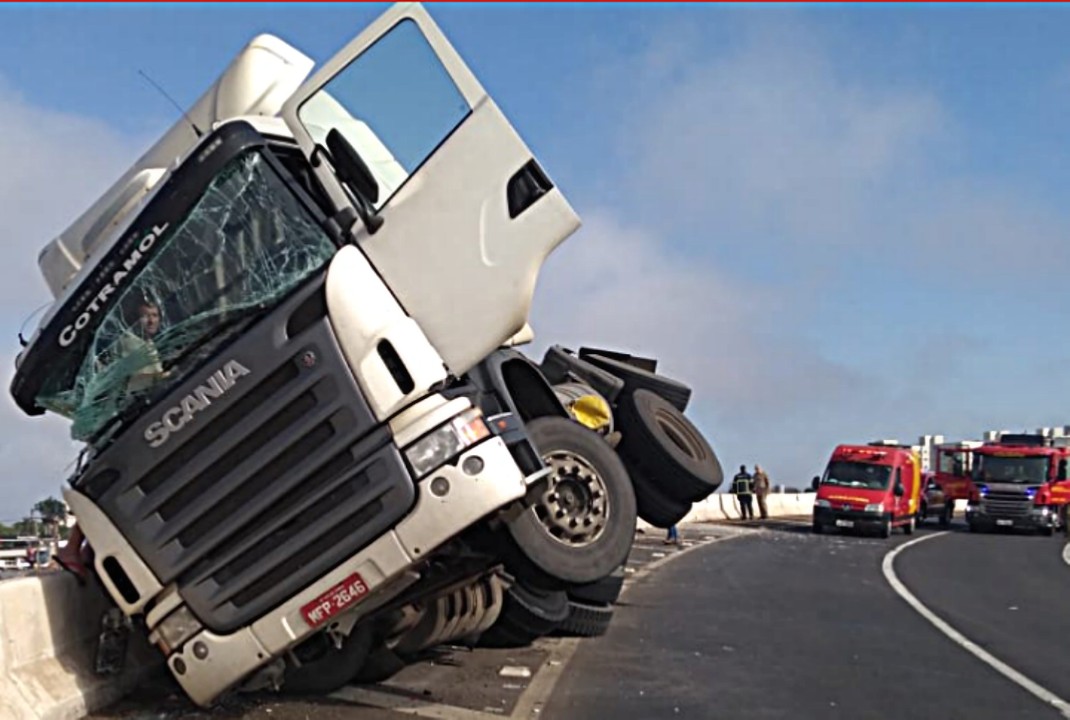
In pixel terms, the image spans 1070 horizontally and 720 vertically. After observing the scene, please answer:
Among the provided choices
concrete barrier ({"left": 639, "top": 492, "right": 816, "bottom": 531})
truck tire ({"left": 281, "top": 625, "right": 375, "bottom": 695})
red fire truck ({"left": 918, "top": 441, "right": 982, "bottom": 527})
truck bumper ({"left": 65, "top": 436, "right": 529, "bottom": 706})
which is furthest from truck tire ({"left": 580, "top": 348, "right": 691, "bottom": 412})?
red fire truck ({"left": 918, "top": 441, "right": 982, "bottom": 527})

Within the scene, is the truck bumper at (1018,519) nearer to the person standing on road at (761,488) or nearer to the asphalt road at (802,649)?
the person standing on road at (761,488)

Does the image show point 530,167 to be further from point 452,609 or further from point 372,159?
point 452,609

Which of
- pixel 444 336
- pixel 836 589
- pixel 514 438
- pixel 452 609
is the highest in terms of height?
pixel 444 336

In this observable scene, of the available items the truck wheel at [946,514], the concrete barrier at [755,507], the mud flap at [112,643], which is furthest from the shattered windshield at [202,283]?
the truck wheel at [946,514]

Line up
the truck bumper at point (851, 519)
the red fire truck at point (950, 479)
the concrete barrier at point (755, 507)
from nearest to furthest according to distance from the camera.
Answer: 1. the truck bumper at point (851, 519)
2. the concrete barrier at point (755, 507)
3. the red fire truck at point (950, 479)

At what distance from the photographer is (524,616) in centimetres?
891

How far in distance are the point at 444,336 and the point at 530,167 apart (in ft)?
3.02

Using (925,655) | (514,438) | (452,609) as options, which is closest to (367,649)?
(452,609)

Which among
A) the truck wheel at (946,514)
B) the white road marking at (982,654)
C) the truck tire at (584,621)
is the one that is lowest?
the truck wheel at (946,514)

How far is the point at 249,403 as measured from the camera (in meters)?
6.04

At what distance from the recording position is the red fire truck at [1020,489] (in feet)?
108

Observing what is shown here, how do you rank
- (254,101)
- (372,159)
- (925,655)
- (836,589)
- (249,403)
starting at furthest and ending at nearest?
(836,589) → (925,655) → (254,101) → (372,159) → (249,403)

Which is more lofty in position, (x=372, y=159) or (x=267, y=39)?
(x=267, y=39)

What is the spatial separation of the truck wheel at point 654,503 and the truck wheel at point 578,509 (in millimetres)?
2506
